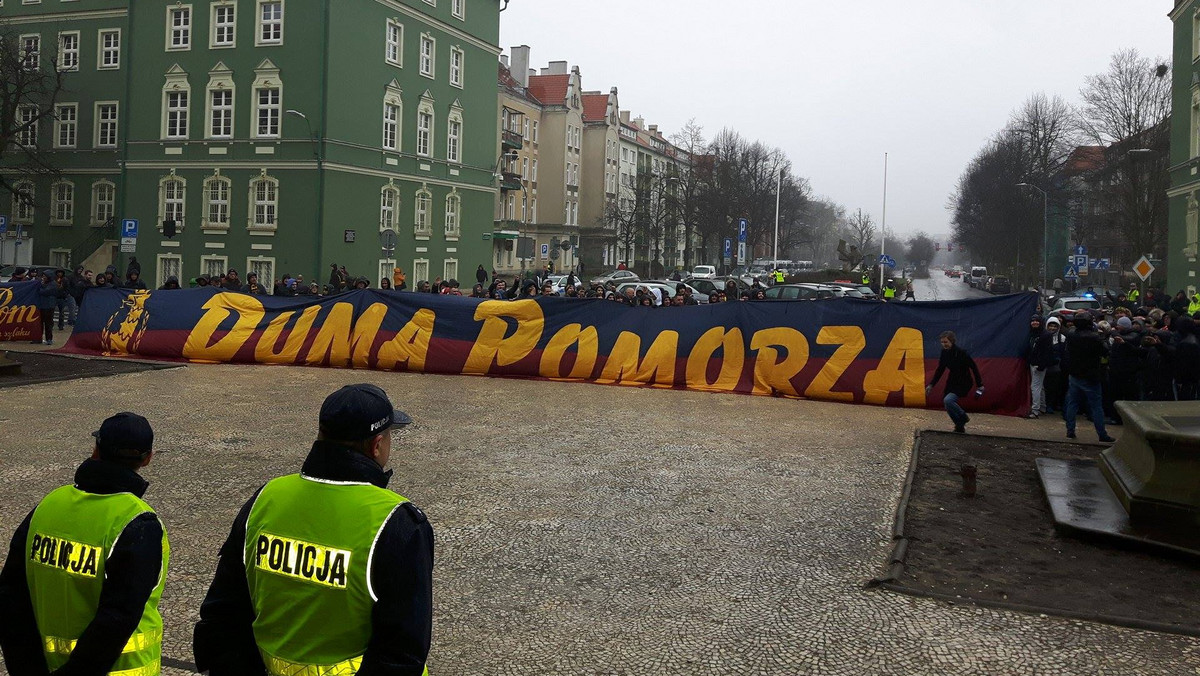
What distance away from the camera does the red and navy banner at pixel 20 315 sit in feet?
85.1

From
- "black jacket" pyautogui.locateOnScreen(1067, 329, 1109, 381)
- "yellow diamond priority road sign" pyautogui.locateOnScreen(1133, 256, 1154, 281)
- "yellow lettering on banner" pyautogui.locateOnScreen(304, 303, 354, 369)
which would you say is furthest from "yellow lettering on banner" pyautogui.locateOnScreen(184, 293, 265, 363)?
"yellow diamond priority road sign" pyautogui.locateOnScreen(1133, 256, 1154, 281)

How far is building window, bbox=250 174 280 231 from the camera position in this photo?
43.1 m

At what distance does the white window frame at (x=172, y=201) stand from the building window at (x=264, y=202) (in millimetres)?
3520

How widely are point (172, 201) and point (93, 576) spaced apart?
44979 mm

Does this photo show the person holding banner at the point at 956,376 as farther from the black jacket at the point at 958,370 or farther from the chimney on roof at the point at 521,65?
the chimney on roof at the point at 521,65

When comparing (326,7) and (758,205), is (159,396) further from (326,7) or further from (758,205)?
(758,205)

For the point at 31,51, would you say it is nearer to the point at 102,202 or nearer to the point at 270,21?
the point at 102,202

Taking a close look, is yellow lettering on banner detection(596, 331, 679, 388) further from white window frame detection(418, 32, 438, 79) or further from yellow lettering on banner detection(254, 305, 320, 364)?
white window frame detection(418, 32, 438, 79)

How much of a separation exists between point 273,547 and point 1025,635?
5341 millimetres

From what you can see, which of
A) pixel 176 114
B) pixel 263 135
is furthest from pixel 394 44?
pixel 176 114

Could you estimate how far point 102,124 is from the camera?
49562mm

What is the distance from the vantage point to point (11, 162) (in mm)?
50375

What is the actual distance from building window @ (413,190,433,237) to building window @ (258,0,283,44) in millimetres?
9628

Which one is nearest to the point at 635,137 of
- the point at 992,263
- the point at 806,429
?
the point at 992,263
